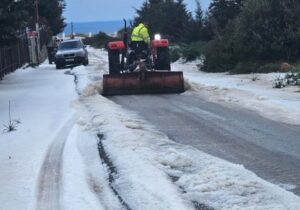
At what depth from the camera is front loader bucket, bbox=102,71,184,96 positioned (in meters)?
15.6

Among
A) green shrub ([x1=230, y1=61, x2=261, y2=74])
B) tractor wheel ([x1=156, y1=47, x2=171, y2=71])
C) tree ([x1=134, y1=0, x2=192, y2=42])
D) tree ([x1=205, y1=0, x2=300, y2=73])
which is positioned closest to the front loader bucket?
tractor wheel ([x1=156, y1=47, x2=171, y2=71])

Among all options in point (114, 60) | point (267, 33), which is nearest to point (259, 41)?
point (267, 33)

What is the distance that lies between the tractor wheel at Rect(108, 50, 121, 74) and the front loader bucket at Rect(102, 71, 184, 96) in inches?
70.7

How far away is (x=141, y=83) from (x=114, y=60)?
215cm

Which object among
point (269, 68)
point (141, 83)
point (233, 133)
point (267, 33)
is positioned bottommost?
point (233, 133)

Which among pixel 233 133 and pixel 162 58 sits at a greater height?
pixel 162 58

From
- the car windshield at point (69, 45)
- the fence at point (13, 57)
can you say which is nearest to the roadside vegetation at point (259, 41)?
the fence at point (13, 57)

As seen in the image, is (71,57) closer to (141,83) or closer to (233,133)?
(141,83)

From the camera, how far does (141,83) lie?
15664 millimetres

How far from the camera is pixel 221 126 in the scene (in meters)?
10.0

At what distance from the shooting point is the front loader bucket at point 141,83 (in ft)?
51.2

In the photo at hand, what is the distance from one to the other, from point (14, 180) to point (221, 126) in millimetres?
4369

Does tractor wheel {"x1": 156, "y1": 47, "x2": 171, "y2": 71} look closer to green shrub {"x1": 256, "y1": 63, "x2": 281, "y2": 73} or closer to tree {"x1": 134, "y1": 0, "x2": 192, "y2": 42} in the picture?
green shrub {"x1": 256, "y1": 63, "x2": 281, "y2": 73}

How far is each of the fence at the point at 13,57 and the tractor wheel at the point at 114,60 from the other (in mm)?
7747
